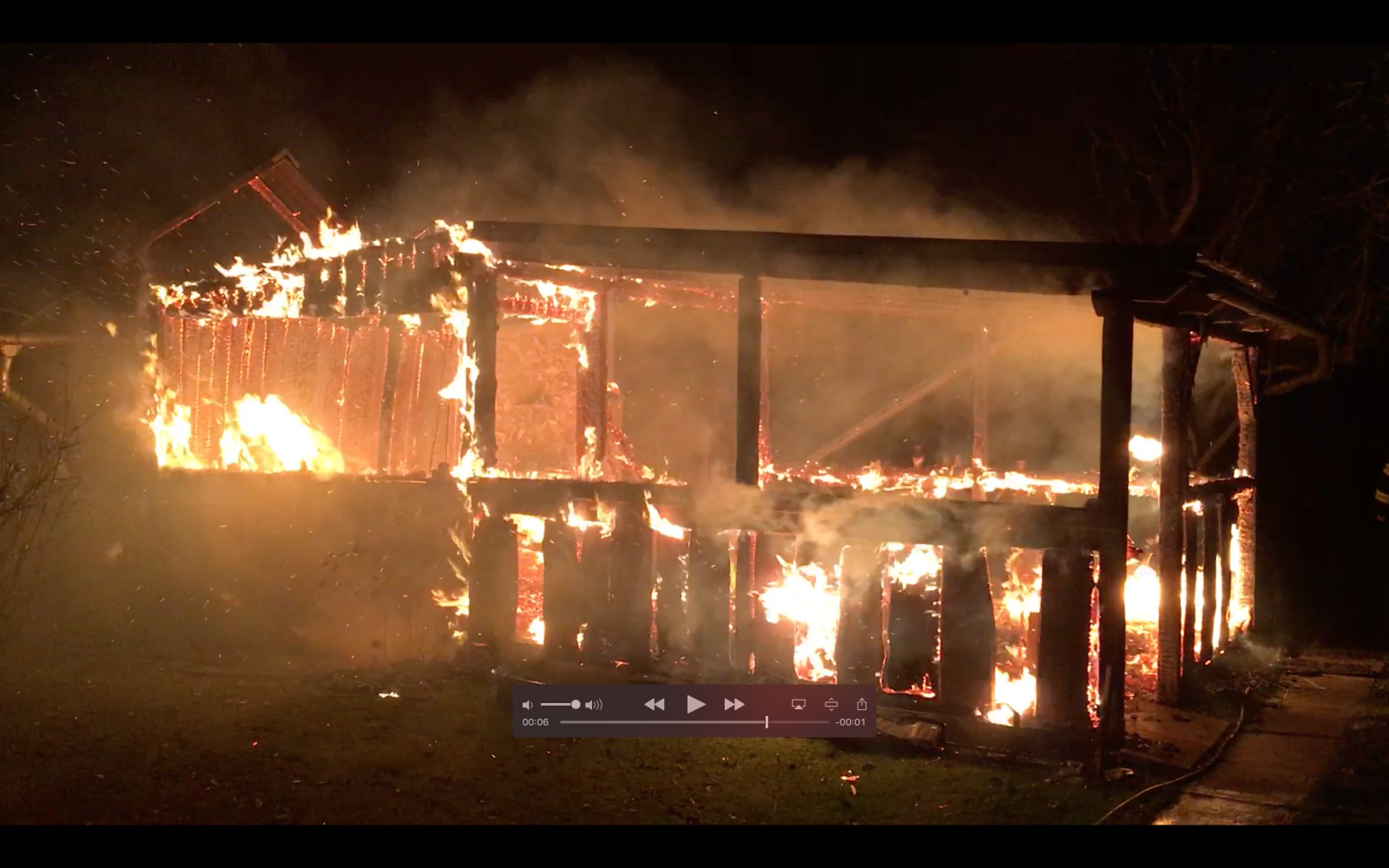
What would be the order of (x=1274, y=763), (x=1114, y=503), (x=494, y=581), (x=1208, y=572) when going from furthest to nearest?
1. (x=1208, y=572)
2. (x=494, y=581)
3. (x=1274, y=763)
4. (x=1114, y=503)

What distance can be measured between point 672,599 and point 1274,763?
13.9 feet

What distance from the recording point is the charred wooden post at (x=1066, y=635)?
19.8 ft

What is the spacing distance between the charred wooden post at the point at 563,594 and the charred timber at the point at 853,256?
6.78 feet

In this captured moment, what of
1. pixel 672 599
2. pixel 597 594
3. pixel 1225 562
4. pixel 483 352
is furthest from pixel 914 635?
pixel 1225 562

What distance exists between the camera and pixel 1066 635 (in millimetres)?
6055

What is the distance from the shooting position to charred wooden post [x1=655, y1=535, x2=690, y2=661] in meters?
7.02

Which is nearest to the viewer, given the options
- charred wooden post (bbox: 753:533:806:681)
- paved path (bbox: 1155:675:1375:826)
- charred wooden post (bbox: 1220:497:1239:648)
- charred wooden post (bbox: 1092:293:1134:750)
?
paved path (bbox: 1155:675:1375:826)

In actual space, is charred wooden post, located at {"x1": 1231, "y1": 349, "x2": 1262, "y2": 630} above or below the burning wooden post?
above

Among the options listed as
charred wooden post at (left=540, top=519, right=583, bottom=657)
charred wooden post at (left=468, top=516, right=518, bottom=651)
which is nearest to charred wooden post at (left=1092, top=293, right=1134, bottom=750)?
charred wooden post at (left=540, top=519, right=583, bottom=657)

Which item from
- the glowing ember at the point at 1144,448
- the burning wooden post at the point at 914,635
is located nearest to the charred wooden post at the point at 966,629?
the burning wooden post at the point at 914,635

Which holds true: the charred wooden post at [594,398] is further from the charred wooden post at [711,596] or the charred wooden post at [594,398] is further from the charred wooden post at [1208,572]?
the charred wooden post at [1208,572]

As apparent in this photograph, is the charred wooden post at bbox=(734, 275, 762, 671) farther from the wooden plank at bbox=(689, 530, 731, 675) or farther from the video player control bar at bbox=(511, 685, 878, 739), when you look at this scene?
the video player control bar at bbox=(511, 685, 878, 739)

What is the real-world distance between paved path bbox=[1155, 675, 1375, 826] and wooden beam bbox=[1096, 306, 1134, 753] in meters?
0.65

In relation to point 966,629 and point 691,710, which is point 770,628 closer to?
point 691,710
